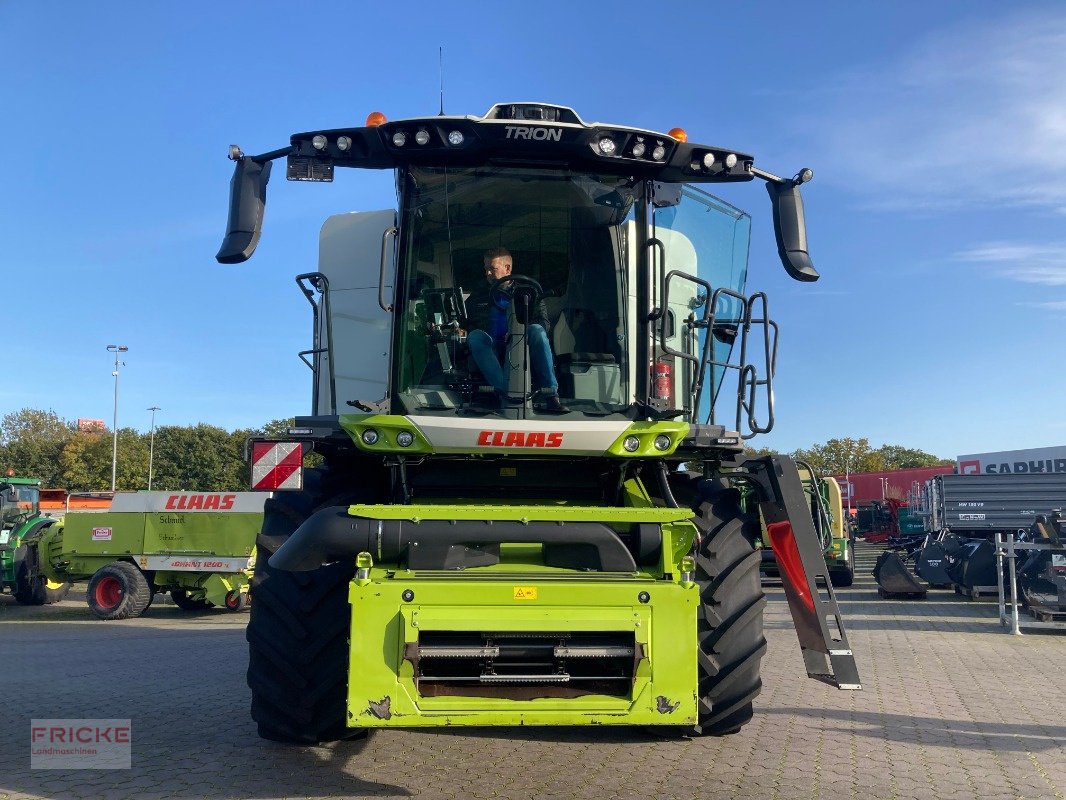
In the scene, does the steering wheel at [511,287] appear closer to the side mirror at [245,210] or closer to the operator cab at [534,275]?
the operator cab at [534,275]

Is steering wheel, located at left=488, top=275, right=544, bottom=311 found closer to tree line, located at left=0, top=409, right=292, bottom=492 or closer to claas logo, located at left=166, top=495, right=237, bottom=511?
claas logo, located at left=166, top=495, right=237, bottom=511

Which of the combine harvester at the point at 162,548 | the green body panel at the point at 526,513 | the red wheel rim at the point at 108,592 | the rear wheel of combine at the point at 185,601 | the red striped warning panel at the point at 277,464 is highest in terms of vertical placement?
the red striped warning panel at the point at 277,464

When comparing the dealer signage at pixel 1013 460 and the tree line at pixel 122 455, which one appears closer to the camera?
the dealer signage at pixel 1013 460

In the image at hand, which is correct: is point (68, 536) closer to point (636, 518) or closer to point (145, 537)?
point (145, 537)

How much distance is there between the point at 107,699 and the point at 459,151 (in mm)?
5443

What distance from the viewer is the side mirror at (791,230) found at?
552 centimetres

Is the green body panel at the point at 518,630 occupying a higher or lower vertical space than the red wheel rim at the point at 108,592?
higher

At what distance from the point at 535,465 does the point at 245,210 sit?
2165mm

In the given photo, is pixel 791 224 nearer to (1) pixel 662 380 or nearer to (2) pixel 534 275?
(1) pixel 662 380

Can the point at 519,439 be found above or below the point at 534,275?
below

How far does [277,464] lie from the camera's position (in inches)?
267

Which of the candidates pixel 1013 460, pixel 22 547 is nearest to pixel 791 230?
pixel 22 547

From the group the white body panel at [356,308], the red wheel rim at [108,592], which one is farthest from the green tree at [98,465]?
the white body panel at [356,308]

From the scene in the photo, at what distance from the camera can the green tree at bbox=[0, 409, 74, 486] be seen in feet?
213
